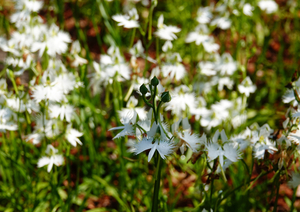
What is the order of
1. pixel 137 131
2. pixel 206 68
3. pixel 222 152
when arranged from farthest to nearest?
pixel 206 68 → pixel 222 152 → pixel 137 131

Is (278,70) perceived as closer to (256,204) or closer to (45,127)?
(256,204)

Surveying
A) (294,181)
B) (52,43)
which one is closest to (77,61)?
(52,43)

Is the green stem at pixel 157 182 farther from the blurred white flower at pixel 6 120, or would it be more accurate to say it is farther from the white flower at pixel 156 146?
→ the blurred white flower at pixel 6 120

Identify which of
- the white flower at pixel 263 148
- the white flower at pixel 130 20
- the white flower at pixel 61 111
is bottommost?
the white flower at pixel 61 111

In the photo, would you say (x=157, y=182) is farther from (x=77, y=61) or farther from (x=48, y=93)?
(x=77, y=61)

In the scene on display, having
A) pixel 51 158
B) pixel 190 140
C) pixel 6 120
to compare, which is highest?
pixel 190 140

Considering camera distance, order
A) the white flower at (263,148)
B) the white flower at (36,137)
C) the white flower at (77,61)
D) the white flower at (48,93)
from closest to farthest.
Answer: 1. the white flower at (263,148)
2. the white flower at (48,93)
3. the white flower at (36,137)
4. the white flower at (77,61)

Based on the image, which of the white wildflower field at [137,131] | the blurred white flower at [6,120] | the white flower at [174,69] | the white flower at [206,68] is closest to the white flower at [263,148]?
the white wildflower field at [137,131]

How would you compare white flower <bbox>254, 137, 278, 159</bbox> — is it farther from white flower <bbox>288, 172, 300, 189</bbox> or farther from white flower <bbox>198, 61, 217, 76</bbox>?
white flower <bbox>198, 61, 217, 76</bbox>

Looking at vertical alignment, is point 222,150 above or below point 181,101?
above

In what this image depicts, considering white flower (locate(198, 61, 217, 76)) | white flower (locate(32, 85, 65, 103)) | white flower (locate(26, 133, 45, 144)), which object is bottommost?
white flower (locate(26, 133, 45, 144))

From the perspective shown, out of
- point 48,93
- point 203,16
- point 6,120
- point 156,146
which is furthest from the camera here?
point 203,16

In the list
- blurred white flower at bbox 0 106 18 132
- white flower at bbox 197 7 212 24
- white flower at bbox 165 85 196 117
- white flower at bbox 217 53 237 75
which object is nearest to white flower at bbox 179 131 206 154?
white flower at bbox 165 85 196 117
